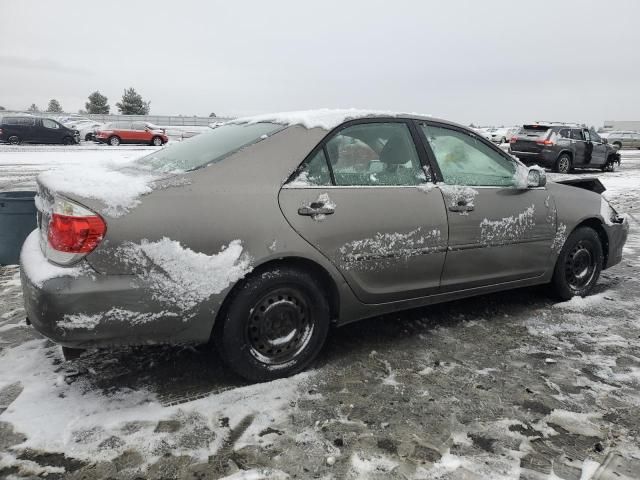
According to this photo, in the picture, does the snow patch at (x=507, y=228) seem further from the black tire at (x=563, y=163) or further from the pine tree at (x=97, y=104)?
the pine tree at (x=97, y=104)

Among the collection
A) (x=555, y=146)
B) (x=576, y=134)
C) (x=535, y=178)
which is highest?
(x=576, y=134)

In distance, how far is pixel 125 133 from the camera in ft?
84.6

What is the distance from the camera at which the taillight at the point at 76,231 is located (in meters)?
2.37

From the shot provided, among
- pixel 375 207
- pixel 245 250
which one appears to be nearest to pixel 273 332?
pixel 245 250

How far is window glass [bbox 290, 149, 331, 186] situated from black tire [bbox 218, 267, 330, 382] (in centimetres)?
51

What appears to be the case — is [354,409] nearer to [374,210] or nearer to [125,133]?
[374,210]

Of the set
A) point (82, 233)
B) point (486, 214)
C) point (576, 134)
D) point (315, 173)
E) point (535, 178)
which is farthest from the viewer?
point (576, 134)

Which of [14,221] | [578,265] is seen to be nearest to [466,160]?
[578,265]

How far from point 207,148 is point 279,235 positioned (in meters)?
0.85

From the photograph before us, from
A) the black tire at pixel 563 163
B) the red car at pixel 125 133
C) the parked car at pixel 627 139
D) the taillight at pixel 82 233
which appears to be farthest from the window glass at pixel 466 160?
the parked car at pixel 627 139

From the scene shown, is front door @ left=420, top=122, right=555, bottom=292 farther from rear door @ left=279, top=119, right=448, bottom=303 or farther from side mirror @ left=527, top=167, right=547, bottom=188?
rear door @ left=279, top=119, right=448, bottom=303

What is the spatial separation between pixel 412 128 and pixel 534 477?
2228 millimetres

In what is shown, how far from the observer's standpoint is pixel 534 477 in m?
2.15

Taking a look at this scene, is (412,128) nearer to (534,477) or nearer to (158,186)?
(158,186)
